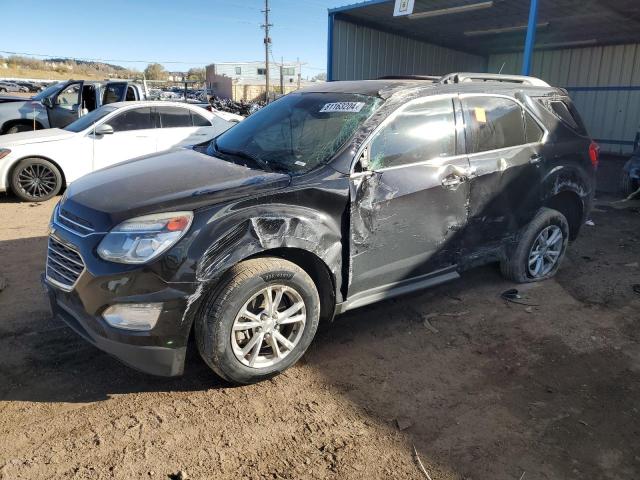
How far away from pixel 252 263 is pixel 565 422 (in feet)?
6.56

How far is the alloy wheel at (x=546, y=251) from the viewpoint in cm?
461

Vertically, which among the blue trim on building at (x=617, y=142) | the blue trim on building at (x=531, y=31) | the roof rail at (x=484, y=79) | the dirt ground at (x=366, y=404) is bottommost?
the dirt ground at (x=366, y=404)

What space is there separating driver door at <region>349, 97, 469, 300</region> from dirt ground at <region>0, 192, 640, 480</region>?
22.0 inches

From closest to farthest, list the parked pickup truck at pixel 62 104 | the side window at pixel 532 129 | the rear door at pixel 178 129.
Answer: the side window at pixel 532 129 → the rear door at pixel 178 129 → the parked pickup truck at pixel 62 104

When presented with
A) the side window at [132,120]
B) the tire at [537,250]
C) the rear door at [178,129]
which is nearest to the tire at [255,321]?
the tire at [537,250]

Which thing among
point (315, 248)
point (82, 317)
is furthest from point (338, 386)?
point (82, 317)

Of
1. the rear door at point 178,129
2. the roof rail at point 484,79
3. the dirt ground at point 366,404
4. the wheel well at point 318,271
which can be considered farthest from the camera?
the rear door at point 178,129

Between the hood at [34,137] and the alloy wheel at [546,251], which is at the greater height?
the hood at [34,137]

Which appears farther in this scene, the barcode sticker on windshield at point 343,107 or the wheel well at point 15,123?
the wheel well at point 15,123

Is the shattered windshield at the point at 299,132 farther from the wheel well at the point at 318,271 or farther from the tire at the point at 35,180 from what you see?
the tire at the point at 35,180

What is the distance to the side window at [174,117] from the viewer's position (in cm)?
854

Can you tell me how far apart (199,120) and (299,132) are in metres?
5.82

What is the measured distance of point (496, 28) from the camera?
522 inches

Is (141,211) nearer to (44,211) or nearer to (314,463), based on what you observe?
(314,463)
